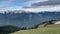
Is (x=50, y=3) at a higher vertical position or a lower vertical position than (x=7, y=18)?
higher

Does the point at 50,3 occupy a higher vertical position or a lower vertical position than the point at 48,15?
higher

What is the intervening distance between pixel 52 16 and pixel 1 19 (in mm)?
3678

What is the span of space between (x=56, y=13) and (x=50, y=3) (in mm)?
1547

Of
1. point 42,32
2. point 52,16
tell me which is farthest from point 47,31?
point 52,16

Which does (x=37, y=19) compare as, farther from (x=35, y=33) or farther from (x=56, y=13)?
(x=35, y=33)

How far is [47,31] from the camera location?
671 cm

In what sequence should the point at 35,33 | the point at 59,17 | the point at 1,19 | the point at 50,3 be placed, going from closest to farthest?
1. the point at 35,33
2. the point at 1,19
3. the point at 59,17
4. the point at 50,3

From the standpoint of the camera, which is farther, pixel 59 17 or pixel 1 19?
pixel 59 17

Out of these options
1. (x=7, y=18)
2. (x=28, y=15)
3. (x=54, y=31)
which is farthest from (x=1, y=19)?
(x=54, y=31)

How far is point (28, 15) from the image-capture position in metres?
10.2

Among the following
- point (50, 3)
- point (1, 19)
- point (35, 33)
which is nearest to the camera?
point (35, 33)

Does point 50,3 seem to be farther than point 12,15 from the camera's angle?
Yes

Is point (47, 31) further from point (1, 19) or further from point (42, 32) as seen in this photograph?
point (1, 19)

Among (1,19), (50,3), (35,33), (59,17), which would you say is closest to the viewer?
(35,33)
